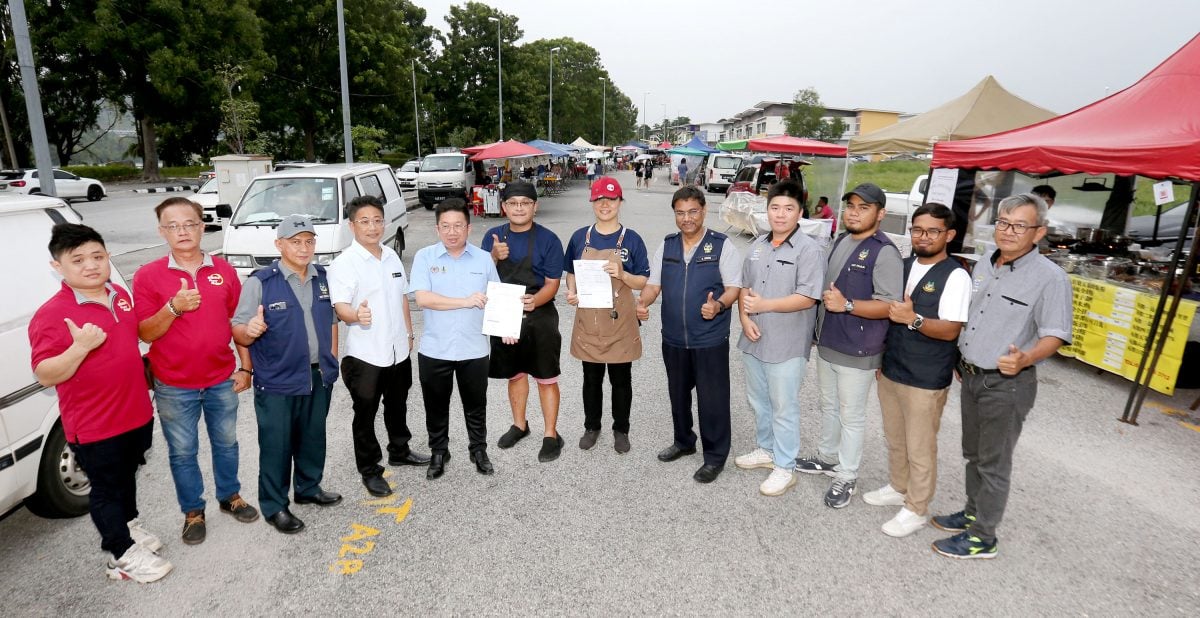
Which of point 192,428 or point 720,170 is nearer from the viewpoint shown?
point 192,428

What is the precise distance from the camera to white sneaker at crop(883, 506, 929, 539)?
361 cm

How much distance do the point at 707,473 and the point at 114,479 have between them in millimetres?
3304

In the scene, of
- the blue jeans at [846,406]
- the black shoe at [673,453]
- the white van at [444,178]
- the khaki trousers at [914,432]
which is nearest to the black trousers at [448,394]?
the black shoe at [673,453]

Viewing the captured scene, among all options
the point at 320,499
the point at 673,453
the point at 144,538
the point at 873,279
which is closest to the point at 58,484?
the point at 144,538

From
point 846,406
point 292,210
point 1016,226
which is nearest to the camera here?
point 1016,226

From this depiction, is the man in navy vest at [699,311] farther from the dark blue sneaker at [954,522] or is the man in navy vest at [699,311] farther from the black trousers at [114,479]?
the black trousers at [114,479]

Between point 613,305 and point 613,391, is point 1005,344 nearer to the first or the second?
point 613,305

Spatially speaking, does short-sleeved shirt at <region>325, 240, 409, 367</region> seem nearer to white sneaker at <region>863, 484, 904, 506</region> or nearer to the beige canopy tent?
white sneaker at <region>863, 484, 904, 506</region>

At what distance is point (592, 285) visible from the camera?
4.16m

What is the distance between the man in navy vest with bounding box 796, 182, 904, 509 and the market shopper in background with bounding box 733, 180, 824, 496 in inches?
5.2

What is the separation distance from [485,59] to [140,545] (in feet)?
159

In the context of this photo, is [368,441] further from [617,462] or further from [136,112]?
[136,112]

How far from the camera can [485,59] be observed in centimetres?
4694

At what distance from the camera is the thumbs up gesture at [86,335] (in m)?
2.67
